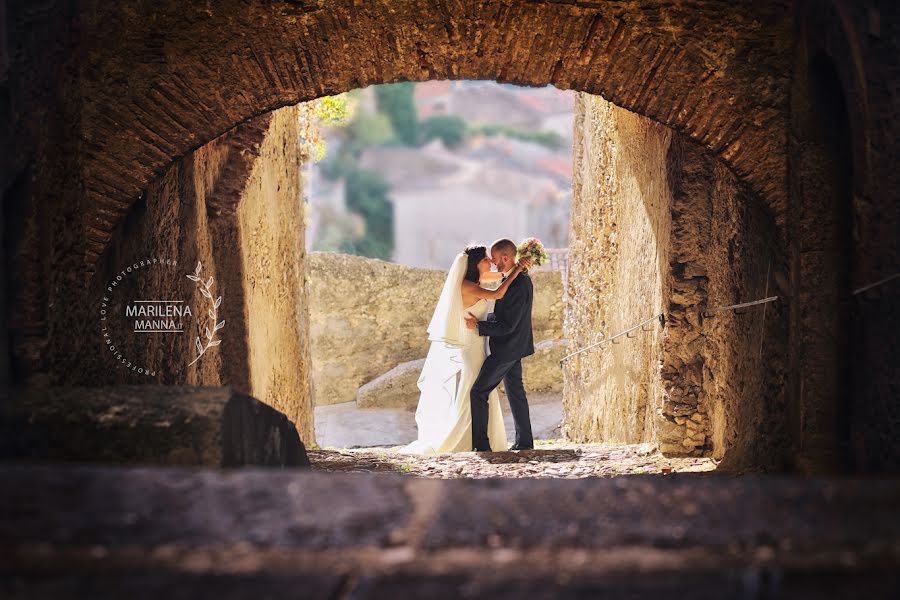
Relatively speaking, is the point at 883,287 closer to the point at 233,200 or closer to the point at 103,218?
the point at 103,218

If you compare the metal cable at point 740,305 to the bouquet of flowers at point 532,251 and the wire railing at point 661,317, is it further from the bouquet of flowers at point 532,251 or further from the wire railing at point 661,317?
the bouquet of flowers at point 532,251

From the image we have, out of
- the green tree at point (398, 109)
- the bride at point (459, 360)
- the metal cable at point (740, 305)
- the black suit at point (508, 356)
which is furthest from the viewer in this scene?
the green tree at point (398, 109)

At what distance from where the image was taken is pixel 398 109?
3556 centimetres

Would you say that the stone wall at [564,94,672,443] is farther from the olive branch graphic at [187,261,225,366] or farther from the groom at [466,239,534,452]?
the olive branch graphic at [187,261,225,366]

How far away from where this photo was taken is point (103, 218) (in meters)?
3.94

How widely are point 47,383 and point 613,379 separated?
4.71 meters

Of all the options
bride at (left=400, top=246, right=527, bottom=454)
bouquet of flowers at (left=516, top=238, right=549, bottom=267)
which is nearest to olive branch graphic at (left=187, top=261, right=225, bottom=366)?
bride at (left=400, top=246, right=527, bottom=454)

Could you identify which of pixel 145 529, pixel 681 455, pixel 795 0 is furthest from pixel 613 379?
pixel 145 529

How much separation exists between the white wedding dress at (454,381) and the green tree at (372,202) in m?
24.0

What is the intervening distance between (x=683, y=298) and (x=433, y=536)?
4.08 meters

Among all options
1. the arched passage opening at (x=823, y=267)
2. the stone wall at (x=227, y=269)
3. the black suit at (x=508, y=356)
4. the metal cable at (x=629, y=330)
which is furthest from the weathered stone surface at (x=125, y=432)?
the black suit at (x=508, y=356)

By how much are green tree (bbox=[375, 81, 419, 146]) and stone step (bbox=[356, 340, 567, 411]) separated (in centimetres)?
2309

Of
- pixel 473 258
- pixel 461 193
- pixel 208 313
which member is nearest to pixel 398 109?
pixel 461 193

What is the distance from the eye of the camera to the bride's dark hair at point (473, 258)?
284 inches
